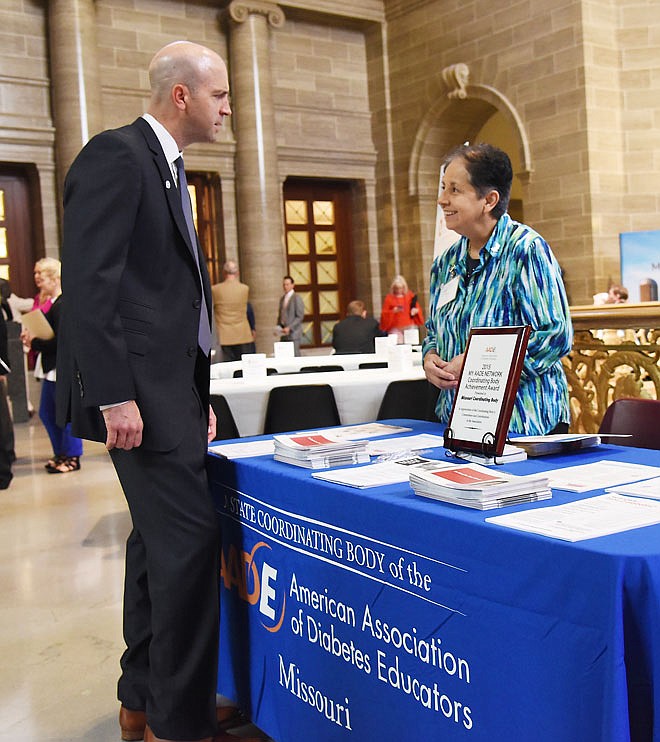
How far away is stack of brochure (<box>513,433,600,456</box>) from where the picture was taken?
2.27 meters

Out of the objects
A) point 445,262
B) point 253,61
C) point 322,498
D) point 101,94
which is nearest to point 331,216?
point 253,61

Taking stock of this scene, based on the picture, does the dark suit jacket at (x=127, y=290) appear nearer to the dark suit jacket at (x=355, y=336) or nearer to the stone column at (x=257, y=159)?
the dark suit jacket at (x=355, y=336)

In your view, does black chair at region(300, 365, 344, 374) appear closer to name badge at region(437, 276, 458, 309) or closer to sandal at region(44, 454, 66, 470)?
sandal at region(44, 454, 66, 470)

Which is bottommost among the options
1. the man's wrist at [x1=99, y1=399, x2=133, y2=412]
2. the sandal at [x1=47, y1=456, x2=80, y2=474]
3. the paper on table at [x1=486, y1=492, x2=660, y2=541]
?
the sandal at [x1=47, y1=456, x2=80, y2=474]

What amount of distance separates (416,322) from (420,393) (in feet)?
24.6

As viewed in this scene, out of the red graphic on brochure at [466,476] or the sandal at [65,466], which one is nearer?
the red graphic on brochure at [466,476]

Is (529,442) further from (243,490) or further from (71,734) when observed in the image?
(71,734)

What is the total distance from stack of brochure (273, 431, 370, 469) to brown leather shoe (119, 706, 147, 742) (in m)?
0.89

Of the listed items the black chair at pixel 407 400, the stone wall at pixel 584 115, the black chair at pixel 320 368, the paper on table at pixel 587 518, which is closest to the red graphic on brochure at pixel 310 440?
the paper on table at pixel 587 518

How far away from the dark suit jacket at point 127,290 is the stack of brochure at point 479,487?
2.31 ft

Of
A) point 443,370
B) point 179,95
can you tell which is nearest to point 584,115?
point 443,370

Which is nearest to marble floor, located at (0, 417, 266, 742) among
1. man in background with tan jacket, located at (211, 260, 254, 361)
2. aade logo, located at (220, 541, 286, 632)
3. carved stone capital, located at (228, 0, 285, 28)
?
aade logo, located at (220, 541, 286, 632)

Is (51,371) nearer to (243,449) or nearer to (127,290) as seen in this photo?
(243,449)

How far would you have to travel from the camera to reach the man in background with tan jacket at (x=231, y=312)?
1210 centimetres
